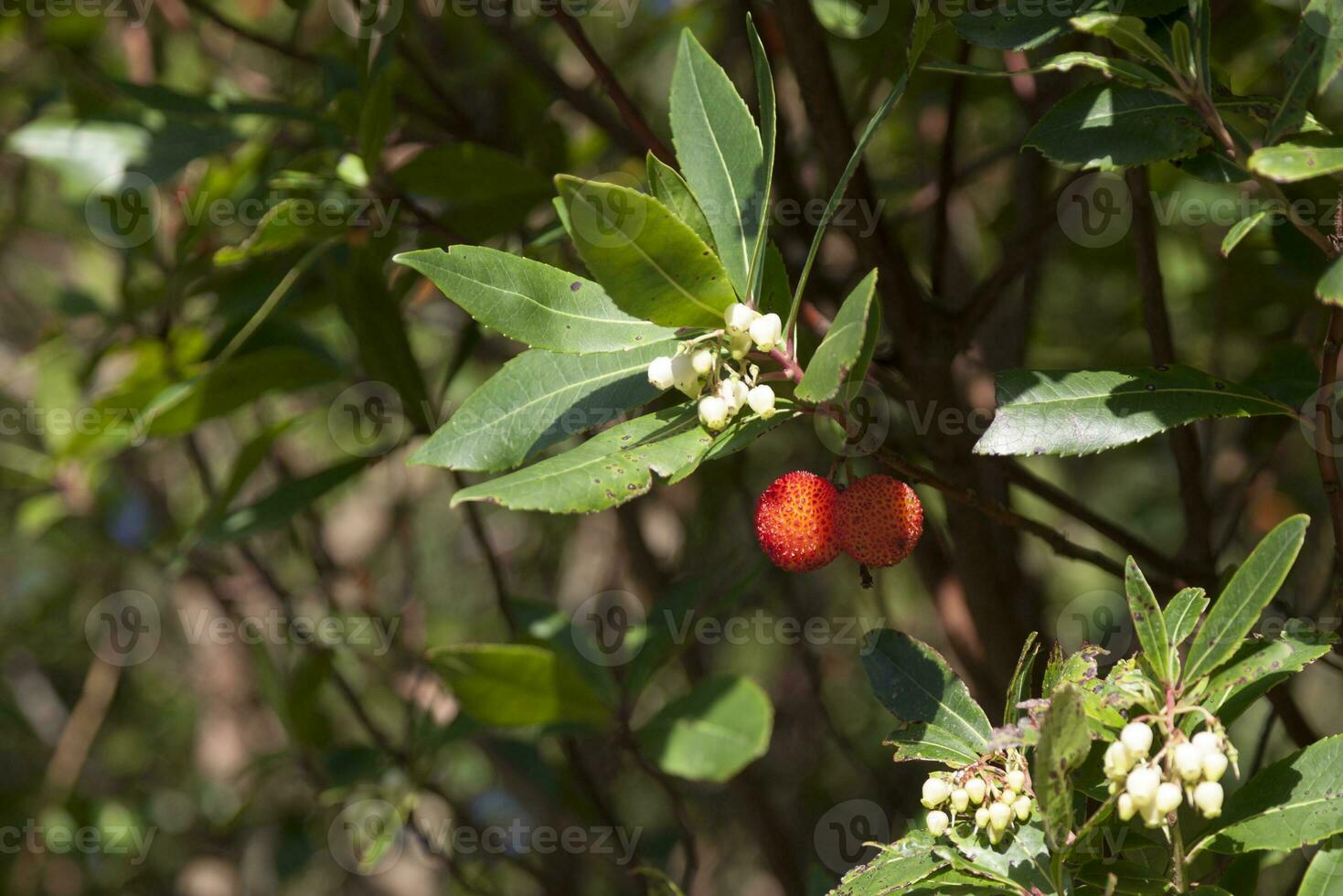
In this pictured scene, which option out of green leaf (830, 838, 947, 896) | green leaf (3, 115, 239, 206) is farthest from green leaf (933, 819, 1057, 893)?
green leaf (3, 115, 239, 206)

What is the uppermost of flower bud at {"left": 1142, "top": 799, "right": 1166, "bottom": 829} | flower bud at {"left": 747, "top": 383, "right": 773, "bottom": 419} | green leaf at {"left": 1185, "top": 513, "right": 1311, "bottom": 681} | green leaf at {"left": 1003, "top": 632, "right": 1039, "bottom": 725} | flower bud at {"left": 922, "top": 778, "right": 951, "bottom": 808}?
flower bud at {"left": 747, "top": 383, "right": 773, "bottom": 419}

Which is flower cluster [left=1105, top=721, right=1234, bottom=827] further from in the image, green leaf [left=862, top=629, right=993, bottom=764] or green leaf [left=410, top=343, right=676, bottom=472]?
green leaf [left=410, top=343, right=676, bottom=472]

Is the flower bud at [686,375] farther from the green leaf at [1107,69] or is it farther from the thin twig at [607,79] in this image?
the thin twig at [607,79]

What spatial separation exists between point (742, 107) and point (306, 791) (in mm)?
2329

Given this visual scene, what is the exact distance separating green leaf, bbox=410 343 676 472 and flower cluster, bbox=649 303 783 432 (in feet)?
0.20

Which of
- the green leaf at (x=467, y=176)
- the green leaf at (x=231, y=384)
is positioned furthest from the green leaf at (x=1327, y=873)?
the green leaf at (x=231, y=384)

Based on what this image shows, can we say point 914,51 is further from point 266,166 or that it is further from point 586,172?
point 586,172

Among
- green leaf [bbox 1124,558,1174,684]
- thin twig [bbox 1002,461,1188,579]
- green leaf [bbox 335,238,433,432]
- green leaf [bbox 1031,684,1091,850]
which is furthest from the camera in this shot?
green leaf [bbox 335,238,433,432]

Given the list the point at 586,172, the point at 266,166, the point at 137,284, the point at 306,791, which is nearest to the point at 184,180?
the point at 137,284

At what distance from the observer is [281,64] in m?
2.92

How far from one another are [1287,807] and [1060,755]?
9.8 inches

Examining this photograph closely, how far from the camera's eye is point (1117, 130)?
0.97m

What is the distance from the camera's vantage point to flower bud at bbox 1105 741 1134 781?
785 mm

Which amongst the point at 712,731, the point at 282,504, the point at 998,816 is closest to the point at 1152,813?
the point at 998,816
